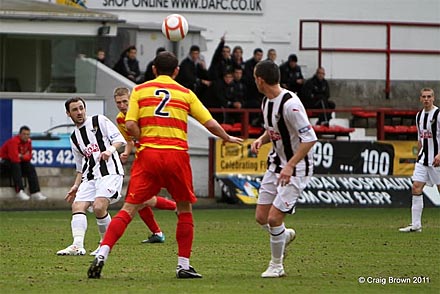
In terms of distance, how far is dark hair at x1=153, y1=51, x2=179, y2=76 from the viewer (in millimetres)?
11422

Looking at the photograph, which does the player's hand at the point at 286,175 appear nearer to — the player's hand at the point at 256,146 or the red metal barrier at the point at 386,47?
the player's hand at the point at 256,146

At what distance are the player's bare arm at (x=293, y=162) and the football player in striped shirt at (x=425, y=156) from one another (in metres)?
7.61

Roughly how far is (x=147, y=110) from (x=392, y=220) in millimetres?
11257

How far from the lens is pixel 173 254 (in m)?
14.1

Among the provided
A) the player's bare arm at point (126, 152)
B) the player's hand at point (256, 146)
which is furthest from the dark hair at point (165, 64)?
the player's bare arm at point (126, 152)

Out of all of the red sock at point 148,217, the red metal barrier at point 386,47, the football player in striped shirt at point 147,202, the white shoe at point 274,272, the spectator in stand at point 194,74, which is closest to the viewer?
the white shoe at point 274,272

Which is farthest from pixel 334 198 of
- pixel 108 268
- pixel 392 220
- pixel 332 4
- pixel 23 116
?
pixel 108 268

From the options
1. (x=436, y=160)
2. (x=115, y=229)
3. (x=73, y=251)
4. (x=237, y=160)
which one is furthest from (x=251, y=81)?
(x=115, y=229)

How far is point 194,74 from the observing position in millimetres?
27922

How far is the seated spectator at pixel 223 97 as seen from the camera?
93.3 feet

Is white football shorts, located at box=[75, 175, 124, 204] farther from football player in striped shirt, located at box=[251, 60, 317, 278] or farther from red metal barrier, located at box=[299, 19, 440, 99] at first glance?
red metal barrier, located at box=[299, 19, 440, 99]

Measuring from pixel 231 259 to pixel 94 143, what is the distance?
2.21m

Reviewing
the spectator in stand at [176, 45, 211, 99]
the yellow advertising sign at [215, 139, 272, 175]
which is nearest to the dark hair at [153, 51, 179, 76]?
the yellow advertising sign at [215, 139, 272, 175]

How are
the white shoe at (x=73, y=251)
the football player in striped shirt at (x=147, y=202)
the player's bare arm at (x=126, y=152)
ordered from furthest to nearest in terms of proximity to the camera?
the football player in striped shirt at (x=147, y=202) → the player's bare arm at (x=126, y=152) → the white shoe at (x=73, y=251)
